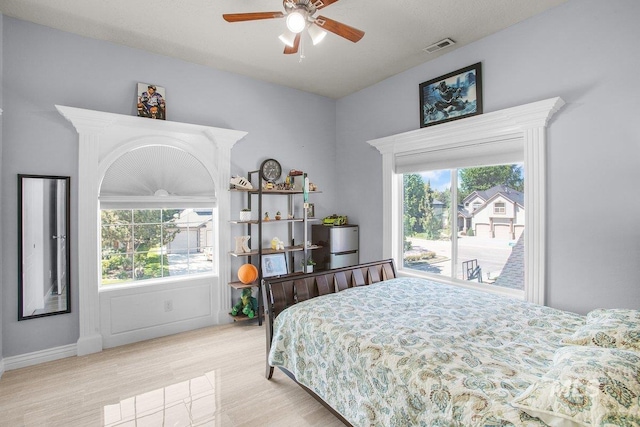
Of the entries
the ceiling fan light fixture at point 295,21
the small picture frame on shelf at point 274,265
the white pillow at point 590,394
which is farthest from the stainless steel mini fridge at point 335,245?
the white pillow at point 590,394

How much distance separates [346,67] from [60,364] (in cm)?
425

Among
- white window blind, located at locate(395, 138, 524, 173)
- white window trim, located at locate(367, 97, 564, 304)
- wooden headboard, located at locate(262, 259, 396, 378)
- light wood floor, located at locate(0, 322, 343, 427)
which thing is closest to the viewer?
light wood floor, located at locate(0, 322, 343, 427)

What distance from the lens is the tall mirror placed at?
2887mm

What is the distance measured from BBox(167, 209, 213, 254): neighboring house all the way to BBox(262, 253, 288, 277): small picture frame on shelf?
73 centimetres

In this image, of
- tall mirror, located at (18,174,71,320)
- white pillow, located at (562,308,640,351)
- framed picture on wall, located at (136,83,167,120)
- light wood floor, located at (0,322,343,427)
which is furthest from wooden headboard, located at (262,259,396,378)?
framed picture on wall, located at (136,83,167,120)

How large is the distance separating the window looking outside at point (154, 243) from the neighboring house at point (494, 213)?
119 inches

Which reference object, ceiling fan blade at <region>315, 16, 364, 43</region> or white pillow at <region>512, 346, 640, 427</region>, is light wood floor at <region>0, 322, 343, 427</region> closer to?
white pillow at <region>512, 346, 640, 427</region>

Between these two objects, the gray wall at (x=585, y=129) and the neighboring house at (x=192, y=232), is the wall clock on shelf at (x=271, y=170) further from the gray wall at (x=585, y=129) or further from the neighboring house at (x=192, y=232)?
the gray wall at (x=585, y=129)

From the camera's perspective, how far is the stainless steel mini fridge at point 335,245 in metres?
4.43

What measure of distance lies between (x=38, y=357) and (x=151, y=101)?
107 inches

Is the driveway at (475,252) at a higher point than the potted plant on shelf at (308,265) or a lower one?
higher

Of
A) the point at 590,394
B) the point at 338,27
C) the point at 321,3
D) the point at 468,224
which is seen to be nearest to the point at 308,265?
the point at 468,224

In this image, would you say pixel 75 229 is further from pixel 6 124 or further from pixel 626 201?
pixel 626 201

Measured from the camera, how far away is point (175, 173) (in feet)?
12.0
